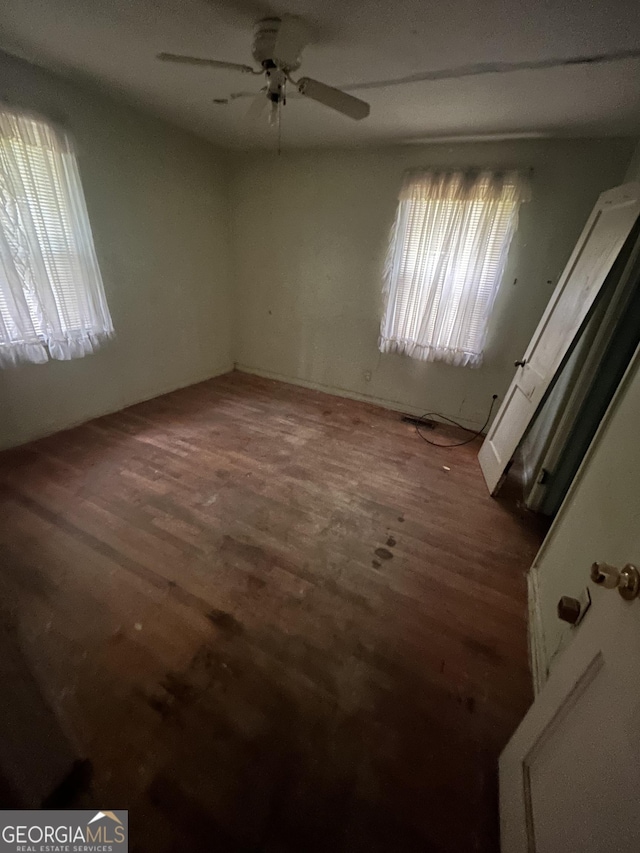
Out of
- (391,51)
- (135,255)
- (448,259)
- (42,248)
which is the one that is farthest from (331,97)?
(135,255)

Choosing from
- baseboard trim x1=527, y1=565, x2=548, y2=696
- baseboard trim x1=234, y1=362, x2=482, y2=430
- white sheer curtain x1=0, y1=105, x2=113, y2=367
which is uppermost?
white sheer curtain x1=0, y1=105, x2=113, y2=367

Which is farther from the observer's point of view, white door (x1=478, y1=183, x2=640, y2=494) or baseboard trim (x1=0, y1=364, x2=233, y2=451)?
baseboard trim (x1=0, y1=364, x2=233, y2=451)

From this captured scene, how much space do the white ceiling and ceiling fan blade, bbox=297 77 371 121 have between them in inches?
8.9

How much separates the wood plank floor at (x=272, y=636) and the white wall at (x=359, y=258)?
128cm

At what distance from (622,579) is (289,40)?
2274 mm

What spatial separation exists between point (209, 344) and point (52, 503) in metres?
2.51

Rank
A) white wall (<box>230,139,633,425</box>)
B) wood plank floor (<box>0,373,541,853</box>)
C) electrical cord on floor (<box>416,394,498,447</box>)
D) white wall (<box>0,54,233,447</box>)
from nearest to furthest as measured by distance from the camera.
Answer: wood plank floor (<box>0,373,541,853</box>), white wall (<box>0,54,233,447</box>), white wall (<box>230,139,633,425</box>), electrical cord on floor (<box>416,394,498,447</box>)

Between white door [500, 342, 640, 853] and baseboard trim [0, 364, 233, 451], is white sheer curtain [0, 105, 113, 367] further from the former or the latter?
white door [500, 342, 640, 853]

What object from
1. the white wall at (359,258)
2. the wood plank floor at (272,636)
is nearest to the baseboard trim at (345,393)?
the white wall at (359,258)

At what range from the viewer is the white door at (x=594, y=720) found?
2.03ft

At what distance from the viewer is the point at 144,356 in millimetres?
3449

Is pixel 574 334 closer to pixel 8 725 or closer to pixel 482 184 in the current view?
pixel 482 184

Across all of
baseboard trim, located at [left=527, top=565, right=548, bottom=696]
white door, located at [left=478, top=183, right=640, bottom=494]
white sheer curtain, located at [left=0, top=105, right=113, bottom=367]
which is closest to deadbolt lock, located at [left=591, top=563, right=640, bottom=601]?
baseboard trim, located at [left=527, top=565, right=548, bottom=696]

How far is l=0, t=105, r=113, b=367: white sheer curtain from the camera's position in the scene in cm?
220
